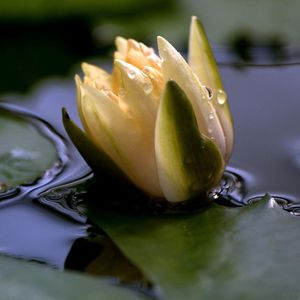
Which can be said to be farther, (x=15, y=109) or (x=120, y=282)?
(x=15, y=109)

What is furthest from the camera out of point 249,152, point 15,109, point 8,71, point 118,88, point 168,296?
point 8,71

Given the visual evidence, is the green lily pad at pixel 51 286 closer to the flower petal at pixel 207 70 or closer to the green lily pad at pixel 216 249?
the green lily pad at pixel 216 249

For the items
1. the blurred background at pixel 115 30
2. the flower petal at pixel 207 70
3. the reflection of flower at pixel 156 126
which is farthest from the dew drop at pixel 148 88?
the blurred background at pixel 115 30

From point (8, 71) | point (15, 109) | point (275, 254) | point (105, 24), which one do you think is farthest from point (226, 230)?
point (105, 24)

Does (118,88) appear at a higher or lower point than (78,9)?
higher

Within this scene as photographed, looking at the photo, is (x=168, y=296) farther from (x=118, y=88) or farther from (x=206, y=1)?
(x=206, y=1)

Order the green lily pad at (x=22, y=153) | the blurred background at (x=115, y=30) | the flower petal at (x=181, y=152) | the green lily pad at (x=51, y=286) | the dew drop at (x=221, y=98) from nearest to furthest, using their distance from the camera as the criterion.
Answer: the green lily pad at (x=51, y=286) < the flower petal at (x=181, y=152) < the dew drop at (x=221, y=98) < the green lily pad at (x=22, y=153) < the blurred background at (x=115, y=30)
